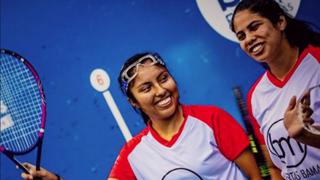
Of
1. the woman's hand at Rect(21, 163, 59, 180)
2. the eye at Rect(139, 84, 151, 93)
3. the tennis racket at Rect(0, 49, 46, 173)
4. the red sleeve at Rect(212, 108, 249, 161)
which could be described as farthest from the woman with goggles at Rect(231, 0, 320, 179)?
the tennis racket at Rect(0, 49, 46, 173)

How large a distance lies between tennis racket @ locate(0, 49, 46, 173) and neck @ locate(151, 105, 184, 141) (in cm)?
70

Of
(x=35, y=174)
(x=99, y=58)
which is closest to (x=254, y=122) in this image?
(x=99, y=58)

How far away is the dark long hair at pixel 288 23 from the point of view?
5.04 ft

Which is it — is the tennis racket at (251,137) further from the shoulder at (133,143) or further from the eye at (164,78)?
the shoulder at (133,143)

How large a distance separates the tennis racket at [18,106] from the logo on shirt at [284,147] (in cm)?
122

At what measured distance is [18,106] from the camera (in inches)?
85.0

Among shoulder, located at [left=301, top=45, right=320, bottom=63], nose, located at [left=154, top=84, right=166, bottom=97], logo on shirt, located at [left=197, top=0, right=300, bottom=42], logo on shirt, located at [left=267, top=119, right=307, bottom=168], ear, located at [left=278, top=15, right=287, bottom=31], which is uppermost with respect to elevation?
logo on shirt, located at [left=197, top=0, right=300, bottom=42]

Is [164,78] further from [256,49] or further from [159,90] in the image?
[256,49]

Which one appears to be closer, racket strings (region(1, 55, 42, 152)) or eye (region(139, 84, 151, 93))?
eye (region(139, 84, 151, 93))

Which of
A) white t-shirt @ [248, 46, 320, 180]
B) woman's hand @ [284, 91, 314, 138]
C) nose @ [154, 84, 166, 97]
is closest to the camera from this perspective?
woman's hand @ [284, 91, 314, 138]

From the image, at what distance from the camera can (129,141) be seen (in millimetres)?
1877

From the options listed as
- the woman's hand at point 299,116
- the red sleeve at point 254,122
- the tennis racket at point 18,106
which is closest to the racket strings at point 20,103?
the tennis racket at point 18,106

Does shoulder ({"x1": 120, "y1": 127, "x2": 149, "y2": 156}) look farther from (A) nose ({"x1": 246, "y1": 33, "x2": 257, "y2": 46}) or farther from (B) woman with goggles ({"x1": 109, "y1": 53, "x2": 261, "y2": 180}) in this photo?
(A) nose ({"x1": 246, "y1": 33, "x2": 257, "y2": 46})

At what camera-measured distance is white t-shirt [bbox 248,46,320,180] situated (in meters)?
1.51
